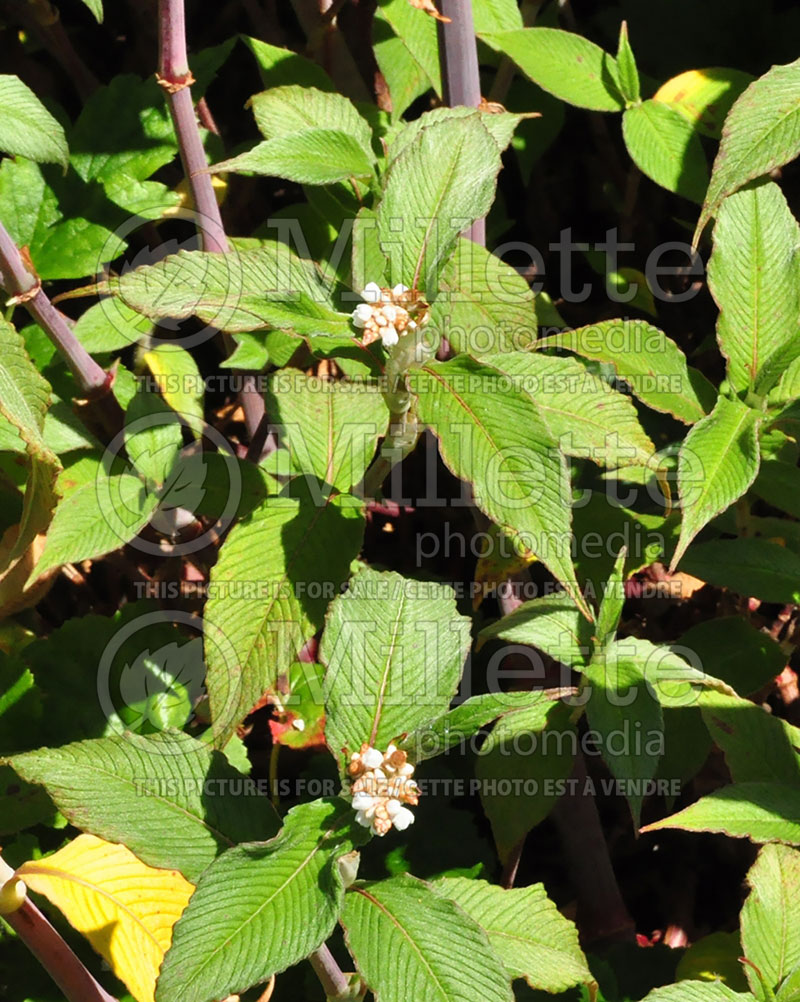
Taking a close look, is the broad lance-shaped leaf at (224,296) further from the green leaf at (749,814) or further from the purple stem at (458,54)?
the green leaf at (749,814)

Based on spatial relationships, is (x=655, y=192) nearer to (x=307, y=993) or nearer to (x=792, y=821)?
(x=792, y=821)

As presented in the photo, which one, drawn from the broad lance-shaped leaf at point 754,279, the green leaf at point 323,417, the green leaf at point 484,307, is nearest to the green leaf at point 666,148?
the broad lance-shaped leaf at point 754,279

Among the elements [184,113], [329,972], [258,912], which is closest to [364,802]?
[258,912]

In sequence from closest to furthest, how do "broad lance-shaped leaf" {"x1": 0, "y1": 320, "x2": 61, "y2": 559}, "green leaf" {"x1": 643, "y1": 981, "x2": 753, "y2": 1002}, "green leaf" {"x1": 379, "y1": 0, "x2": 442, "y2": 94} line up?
"broad lance-shaped leaf" {"x1": 0, "y1": 320, "x2": 61, "y2": 559}, "green leaf" {"x1": 643, "y1": 981, "x2": 753, "y2": 1002}, "green leaf" {"x1": 379, "y1": 0, "x2": 442, "y2": 94}

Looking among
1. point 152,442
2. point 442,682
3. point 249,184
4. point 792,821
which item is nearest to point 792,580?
point 792,821

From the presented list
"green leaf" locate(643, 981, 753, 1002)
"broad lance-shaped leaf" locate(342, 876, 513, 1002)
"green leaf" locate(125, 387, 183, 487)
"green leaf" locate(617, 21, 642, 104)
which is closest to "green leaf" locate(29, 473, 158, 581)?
"green leaf" locate(125, 387, 183, 487)

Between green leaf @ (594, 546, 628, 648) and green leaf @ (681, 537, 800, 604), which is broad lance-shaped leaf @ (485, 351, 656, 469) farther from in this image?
green leaf @ (681, 537, 800, 604)
